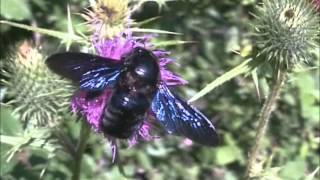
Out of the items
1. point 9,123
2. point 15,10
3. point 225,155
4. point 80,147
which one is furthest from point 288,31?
point 225,155

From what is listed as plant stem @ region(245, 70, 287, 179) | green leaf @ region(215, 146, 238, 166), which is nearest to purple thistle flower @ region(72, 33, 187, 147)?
plant stem @ region(245, 70, 287, 179)

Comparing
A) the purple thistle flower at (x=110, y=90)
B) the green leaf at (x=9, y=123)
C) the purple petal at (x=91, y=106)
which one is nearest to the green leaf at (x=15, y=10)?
the green leaf at (x=9, y=123)

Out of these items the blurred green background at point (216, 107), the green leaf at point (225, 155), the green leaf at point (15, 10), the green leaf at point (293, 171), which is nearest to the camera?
the green leaf at point (293, 171)

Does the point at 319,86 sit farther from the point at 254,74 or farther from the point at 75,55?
the point at 75,55

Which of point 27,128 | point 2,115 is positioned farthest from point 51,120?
point 2,115

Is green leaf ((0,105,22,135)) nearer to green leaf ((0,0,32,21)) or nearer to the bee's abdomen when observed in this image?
green leaf ((0,0,32,21))

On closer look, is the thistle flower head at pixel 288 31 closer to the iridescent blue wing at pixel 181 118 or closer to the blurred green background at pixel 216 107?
the iridescent blue wing at pixel 181 118

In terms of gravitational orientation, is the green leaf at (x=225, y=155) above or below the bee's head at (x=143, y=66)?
below
